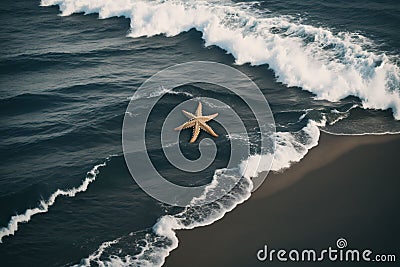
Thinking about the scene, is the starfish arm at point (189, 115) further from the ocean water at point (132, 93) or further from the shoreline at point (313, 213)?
the shoreline at point (313, 213)

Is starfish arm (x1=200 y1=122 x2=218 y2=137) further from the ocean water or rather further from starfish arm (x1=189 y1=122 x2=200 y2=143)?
the ocean water

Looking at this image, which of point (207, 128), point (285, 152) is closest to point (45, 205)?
point (207, 128)

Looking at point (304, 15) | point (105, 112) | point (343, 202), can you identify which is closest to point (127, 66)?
point (105, 112)

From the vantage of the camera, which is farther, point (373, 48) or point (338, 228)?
point (373, 48)

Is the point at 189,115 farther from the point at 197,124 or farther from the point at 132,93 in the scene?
the point at 132,93

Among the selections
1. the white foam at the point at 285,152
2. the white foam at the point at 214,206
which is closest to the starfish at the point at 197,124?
the white foam at the point at 214,206

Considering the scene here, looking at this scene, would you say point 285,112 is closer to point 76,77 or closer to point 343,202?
point 343,202
